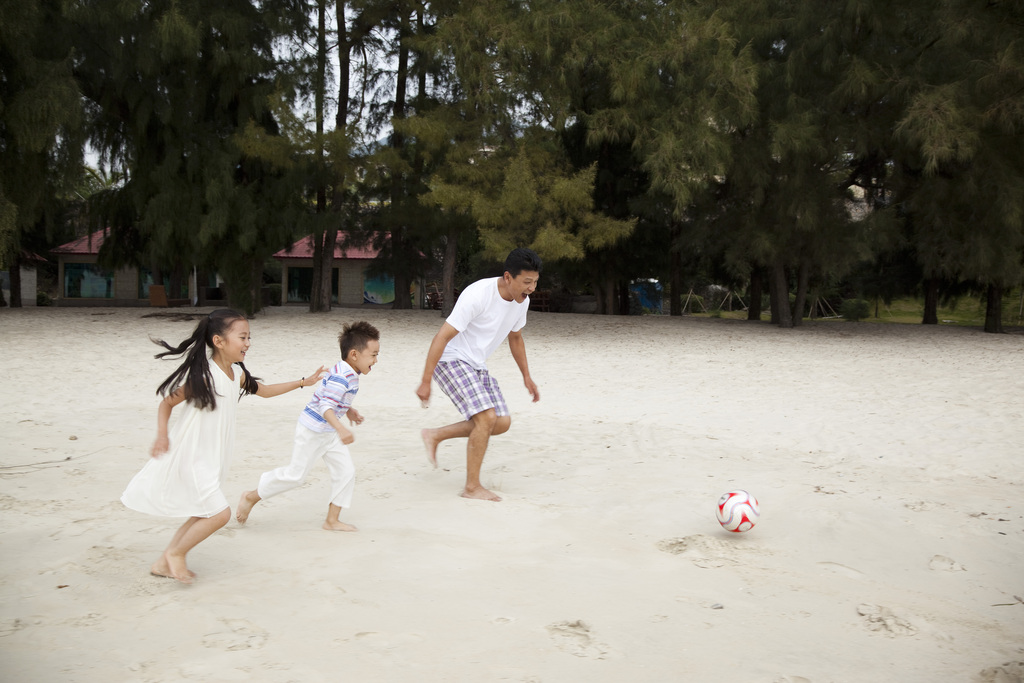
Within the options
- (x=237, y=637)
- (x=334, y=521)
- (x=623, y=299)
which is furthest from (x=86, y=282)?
→ (x=237, y=637)

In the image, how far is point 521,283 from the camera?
5.41 metres

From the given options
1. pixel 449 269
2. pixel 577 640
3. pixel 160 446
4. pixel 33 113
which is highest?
pixel 33 113

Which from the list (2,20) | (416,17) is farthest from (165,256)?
(416,17)

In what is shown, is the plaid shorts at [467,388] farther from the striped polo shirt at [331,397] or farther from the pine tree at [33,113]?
the pine tree at [33,113]

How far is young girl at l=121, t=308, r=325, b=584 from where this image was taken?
3.84 meters

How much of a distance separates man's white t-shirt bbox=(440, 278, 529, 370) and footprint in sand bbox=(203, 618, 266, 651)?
2503mm

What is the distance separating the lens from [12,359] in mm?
12883

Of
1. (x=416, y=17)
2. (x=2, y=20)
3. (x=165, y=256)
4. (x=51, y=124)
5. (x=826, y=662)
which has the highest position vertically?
(x=416, y=17)

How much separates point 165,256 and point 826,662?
18.6 metres

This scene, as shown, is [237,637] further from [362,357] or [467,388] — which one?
[467,388]

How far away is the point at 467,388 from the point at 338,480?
1.18 metres

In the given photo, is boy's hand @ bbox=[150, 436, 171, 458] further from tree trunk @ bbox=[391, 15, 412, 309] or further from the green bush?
the green bush

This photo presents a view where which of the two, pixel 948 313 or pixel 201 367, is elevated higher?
pixel 948 313

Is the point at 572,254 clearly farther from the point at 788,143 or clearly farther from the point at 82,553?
the point at 82,553
